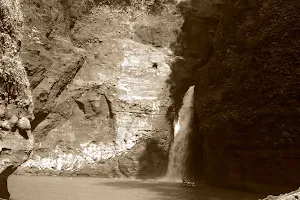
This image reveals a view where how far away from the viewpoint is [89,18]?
673 inches

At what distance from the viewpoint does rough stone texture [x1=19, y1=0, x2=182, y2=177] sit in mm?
14195

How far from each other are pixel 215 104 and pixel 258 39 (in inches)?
107

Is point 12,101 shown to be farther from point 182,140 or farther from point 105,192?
point 182,140

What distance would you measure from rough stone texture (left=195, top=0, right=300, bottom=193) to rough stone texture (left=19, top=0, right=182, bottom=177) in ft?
8.66

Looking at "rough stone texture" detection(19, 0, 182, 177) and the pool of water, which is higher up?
"rough stone texture" detection(19, 0, 182, 177)

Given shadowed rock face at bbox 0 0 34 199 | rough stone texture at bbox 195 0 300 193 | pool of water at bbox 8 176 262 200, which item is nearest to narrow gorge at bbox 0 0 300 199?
rough stone texture at bbox 195 0 300 193

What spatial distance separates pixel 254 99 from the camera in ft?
37.0

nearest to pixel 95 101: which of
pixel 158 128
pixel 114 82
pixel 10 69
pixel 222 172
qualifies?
pixel 114 82

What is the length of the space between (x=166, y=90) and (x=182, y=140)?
2.25 meters

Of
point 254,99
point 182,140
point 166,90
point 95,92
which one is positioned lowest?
point 182,140

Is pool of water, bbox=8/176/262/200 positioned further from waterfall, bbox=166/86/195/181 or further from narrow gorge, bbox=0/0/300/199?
waterfall, bbox=166/86/195/181

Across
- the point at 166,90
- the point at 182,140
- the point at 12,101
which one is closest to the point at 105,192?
the point at 12,101

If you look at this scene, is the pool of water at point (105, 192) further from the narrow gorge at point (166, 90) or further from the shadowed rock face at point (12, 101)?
the shadowed rock face at point (12, 101)

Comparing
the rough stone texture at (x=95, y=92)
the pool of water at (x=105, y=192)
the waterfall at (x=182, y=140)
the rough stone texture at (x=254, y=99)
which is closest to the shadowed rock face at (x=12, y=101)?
the pool of water at (x=105, y=192)
